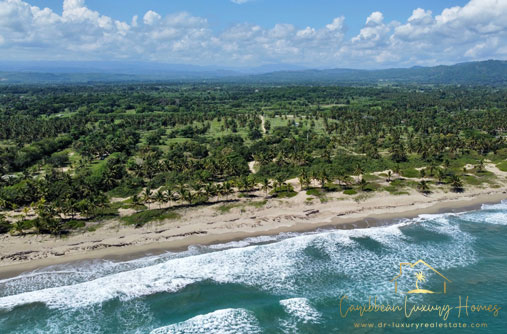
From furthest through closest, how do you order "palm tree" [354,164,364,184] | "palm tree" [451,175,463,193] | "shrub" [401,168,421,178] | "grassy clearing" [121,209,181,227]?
"shrub" [401,168,421,178]
"palm tree" [354,164,364,184]
"palm tree" [451,175,463,193]
"grassy clearing" [121,209,181,227]

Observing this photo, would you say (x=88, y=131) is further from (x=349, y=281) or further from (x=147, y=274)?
(x=349, y=281)

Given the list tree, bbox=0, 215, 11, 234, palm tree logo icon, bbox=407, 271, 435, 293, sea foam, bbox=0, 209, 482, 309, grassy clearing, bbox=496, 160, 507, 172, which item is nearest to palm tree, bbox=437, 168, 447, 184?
grassy clearing, bbox=496, 160, 507, 172

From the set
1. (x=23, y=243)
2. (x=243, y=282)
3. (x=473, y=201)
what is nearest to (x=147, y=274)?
(x=243, y=282)

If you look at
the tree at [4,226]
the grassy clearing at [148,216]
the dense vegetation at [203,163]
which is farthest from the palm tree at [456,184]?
the tree at [4,226]

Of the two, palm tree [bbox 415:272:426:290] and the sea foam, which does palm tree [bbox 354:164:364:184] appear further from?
palm tree [bbox 415:272:426:290]

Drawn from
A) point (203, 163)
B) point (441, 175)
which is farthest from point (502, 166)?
point (203, 163)
